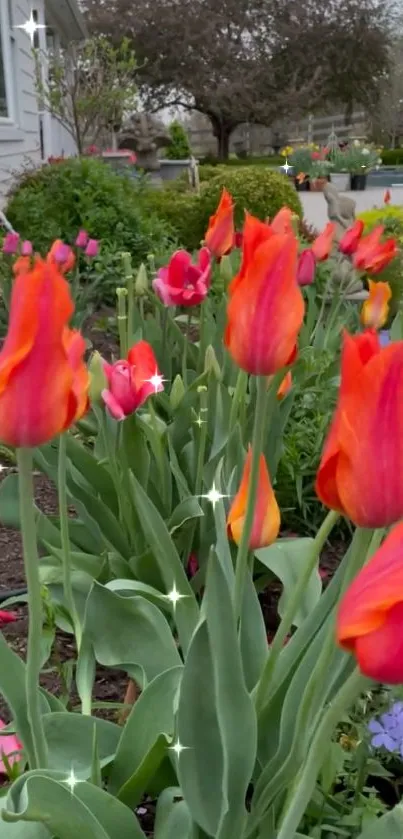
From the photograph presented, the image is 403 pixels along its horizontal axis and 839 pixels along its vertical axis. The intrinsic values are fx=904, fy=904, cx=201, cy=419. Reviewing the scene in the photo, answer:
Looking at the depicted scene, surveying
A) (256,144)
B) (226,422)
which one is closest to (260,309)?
(226,422)

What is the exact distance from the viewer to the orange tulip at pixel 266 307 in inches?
30.9

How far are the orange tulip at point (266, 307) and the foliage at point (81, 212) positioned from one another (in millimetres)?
4566

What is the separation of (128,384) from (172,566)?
0.28 m

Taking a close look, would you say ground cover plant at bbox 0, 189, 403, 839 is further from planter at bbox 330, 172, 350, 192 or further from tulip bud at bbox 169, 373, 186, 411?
planter at bbox 330, 172, 350, 192

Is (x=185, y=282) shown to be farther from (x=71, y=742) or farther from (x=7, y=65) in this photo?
(x=7, y=65)

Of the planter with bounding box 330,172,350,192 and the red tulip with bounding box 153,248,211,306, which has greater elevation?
the planter with bounding box 330,172,350,192

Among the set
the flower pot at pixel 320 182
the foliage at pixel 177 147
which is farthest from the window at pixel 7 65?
the foliage at pixel 177 147

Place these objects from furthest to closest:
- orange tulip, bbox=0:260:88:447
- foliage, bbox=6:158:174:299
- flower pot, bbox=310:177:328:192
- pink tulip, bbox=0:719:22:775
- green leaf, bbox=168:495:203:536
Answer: foliage, bbox=6:158:174:299, flower pot, bbox=310:177:328:192, green leaf, bbox=168:495:203:536, pink tulip, bbox=0:719:22:775, orange tulip, bbox=0:260:88:447

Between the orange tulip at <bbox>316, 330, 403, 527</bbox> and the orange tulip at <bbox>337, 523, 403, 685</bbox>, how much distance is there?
8 centimetres

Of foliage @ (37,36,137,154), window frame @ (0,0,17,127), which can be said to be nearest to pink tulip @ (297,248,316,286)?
window frame @ (0,0,17,127)

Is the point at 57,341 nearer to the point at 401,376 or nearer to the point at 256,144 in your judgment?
the point at 401,376

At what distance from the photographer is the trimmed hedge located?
245 inches

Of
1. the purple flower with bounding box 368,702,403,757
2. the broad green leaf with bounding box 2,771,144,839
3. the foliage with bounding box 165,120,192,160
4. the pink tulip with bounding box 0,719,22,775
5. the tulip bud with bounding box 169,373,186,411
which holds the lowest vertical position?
the pink tulip with bounding box 0,719,22,775

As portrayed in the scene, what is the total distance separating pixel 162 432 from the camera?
2055 mm
